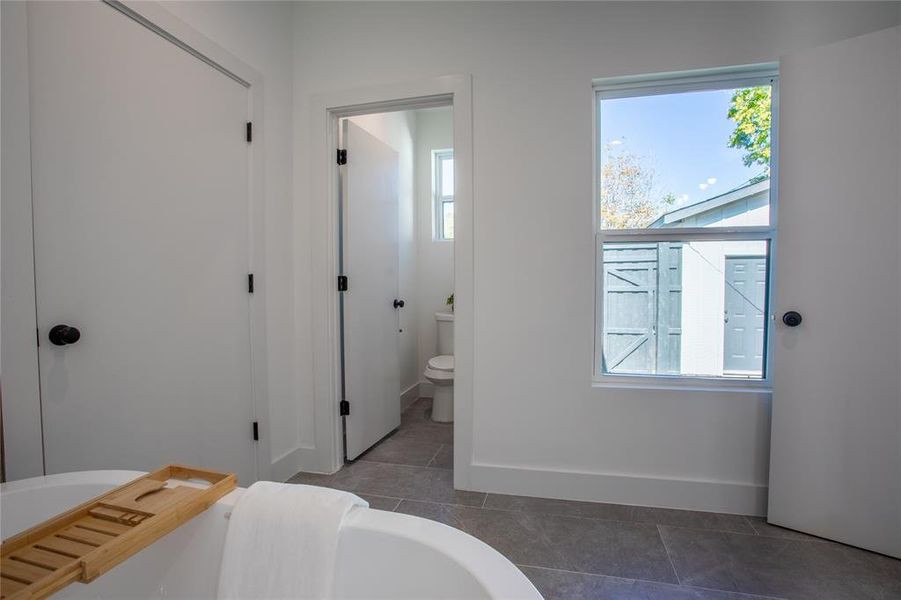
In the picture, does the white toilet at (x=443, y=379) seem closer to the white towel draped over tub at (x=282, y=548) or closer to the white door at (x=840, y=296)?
the white door at (x=840, y=296)

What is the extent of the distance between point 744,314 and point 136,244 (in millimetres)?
2572

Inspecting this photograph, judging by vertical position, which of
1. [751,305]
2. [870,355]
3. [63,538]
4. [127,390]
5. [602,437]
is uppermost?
[751,305]

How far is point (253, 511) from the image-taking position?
3.00 feet

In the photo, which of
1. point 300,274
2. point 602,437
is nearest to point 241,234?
point 300,274

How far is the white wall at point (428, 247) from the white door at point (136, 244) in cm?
201

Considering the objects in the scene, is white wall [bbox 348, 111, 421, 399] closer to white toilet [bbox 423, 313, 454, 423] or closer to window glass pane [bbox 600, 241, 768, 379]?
white toilet [bbox 423, 313, 454, 423]

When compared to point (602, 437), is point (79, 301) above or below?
above

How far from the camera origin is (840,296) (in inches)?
67.1

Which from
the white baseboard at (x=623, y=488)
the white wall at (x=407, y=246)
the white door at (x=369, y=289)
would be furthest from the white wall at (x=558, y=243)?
the white wall at (x=407, y=246)

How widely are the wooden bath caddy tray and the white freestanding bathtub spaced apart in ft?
0.25

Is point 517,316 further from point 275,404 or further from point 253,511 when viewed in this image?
point 253,511

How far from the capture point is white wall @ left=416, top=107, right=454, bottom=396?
3834 millimetres

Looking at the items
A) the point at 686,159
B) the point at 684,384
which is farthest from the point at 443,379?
the point at 686,159

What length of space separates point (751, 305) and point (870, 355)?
17.5 inches
